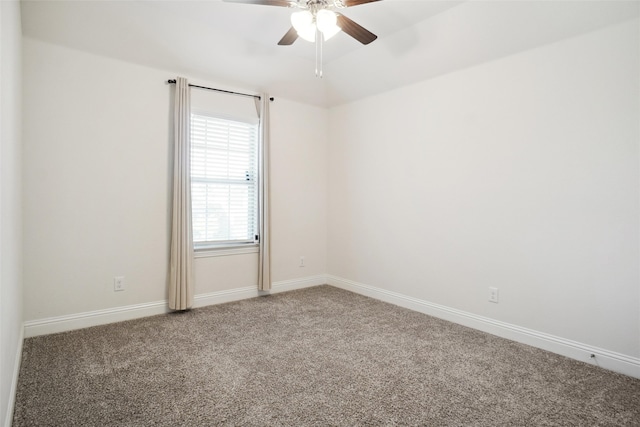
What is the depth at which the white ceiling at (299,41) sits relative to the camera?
8.53ft

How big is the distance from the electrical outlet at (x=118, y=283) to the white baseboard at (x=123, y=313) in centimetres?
18

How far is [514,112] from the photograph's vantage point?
288 cm

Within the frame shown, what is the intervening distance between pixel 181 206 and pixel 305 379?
A: 2.10 meters

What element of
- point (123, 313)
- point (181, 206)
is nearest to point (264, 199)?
point (181, 206)

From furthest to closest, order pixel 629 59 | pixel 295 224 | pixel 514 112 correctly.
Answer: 1. pixel 295 224
2. pixel 514 112
3. pixel 629 59

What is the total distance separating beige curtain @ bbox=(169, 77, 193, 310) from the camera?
341cm

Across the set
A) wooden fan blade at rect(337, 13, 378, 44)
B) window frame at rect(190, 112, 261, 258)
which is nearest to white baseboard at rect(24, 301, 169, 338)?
window frame at rect(190, 112, 261, 258)

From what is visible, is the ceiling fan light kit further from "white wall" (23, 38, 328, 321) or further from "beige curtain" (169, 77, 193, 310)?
"white wall" (23, 38, 328, 321)

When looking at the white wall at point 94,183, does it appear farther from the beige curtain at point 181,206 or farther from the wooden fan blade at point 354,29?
the wooden fan blade at point 354,29

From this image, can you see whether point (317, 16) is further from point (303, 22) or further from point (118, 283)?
point (118, 283)

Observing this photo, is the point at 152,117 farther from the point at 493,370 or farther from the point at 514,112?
the point at 493,370

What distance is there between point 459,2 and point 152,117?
9.50 ft

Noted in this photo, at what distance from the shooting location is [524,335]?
282 cm

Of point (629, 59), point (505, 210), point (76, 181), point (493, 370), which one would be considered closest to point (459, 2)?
point (629, 59)
